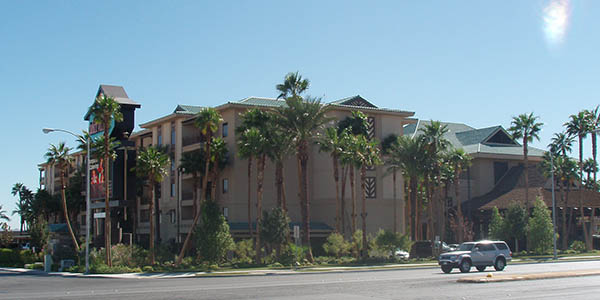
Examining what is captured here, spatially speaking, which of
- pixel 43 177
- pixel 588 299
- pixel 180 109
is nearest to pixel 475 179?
pixel 180 109

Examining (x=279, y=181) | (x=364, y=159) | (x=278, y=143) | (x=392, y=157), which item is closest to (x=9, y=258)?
(x=279, y=181)

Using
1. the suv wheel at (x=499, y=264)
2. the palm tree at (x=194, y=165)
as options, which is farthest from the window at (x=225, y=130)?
the suv wheel at (x=499, y=264)

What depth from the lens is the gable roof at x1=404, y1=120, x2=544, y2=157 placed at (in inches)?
3359

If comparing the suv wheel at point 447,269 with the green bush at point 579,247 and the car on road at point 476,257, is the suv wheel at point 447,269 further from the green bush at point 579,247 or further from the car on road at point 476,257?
the green bush at point 579,247

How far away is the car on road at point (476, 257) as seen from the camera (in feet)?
123

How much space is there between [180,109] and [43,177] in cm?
5903

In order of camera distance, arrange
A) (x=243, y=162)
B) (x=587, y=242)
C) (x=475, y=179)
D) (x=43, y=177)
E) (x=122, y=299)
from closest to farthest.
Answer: (x=122, y=299) → (x=243, y=162) → (x=587, y=242) → (x=475, y=179) → (x=43, y=177)

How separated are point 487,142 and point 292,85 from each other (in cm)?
4032

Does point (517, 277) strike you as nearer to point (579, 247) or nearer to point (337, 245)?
point (337, 245)

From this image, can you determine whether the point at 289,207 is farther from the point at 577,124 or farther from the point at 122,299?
the point at 122,299

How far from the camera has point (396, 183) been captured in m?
70.0

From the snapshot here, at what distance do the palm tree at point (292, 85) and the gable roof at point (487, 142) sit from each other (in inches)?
1246

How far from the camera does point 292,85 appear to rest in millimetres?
56000

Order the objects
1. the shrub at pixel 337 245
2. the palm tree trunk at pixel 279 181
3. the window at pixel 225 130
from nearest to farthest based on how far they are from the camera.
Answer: the shrub at pixel 337 245 < the palm tree trunk at pixel 279 181 < the window at pixel 225 130
